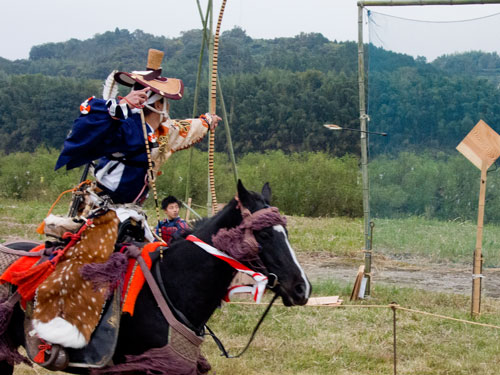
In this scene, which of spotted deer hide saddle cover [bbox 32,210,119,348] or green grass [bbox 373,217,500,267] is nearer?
spotted deer hide saddle cover [bbox 32,210,119,348]

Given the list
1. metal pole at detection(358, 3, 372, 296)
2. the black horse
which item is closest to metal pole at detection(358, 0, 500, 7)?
metal pole at detection(358, 3, 372, 296)

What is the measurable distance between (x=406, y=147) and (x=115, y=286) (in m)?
5.57

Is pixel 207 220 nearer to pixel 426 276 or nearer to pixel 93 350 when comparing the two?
pixel 93 350

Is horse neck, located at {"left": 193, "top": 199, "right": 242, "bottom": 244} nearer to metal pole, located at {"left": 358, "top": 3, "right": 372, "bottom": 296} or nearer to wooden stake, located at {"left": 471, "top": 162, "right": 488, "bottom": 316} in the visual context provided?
wooden stake, located at {"left": 471, "top": 162, "right": 488, "bottom": 316}

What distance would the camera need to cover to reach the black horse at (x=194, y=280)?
3.48 meters

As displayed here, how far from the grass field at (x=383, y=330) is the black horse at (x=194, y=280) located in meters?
2.04

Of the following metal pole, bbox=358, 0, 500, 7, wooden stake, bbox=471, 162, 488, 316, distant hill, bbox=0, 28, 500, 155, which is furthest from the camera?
distant hill, bbox=0, 28, 500, 155

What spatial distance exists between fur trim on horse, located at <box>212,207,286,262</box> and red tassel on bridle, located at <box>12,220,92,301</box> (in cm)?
89

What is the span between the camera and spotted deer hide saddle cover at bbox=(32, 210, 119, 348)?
3.62 m

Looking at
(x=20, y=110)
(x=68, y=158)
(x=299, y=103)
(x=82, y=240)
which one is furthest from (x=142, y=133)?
(x=20, y=110)

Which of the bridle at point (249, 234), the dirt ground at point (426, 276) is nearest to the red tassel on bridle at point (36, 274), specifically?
the bridle at point (249, 234)

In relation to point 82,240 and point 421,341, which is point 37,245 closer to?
point 82,240

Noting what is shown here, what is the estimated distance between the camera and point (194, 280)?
3.63 meters

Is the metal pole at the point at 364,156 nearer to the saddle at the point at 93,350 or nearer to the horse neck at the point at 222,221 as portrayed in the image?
the horse neck at the point at 222,221
